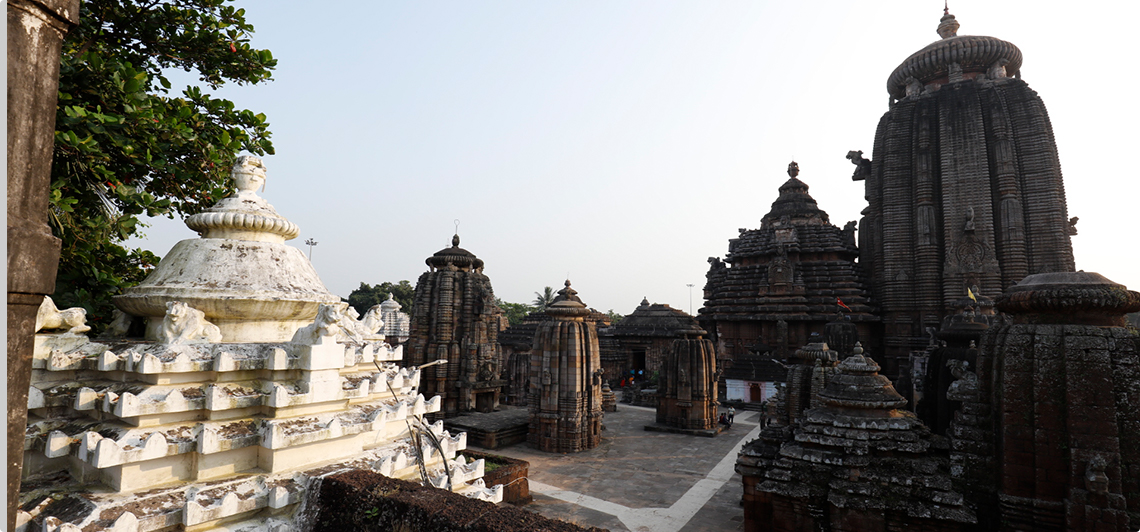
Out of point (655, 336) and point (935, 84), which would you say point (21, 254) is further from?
point (935, 84)

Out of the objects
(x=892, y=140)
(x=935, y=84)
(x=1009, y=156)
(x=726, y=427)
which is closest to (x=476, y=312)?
(x=726, y=427)

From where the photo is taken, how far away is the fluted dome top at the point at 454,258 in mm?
23859

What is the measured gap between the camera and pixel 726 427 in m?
22.0

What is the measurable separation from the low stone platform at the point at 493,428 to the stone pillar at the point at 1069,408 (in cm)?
1467

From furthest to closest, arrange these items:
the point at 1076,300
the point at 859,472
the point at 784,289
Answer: the point at 784,289 < the point at 859,472 < the point at 1076,300

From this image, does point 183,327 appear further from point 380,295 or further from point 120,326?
point 380,295

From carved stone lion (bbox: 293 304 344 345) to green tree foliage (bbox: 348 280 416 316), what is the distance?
5549cm

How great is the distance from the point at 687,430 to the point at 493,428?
7.86 m

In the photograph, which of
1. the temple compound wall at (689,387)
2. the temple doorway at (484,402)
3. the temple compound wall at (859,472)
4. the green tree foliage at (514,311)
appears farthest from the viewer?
the green tree foliage at (514,311)

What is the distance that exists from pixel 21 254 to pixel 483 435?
17.4m

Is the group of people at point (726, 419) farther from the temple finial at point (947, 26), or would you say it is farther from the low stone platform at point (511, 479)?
the temple finial at point (947, 26)

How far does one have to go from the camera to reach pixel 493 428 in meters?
18.5

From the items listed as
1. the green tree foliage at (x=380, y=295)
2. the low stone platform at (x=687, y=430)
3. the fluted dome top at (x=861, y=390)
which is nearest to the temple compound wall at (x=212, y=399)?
the fluted dome top at (x=861, y=390)

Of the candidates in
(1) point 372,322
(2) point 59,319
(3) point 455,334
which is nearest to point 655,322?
(3) point 455,334
